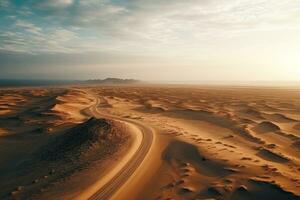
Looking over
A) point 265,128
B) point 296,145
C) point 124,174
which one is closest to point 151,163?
point 124,174

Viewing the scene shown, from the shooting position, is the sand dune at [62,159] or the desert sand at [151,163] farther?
the sand dune at [62,159]

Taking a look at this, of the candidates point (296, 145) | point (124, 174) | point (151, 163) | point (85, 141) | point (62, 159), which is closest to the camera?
point (124, 174)

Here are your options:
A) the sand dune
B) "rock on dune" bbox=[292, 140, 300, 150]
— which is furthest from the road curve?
"rock on dune" bbox=[292, 140, 300, 150]

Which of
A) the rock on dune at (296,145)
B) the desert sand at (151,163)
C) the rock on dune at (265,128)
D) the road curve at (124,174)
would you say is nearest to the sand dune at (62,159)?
the desert sand at (151,163)

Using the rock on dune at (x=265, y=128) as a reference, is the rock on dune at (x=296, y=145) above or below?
below

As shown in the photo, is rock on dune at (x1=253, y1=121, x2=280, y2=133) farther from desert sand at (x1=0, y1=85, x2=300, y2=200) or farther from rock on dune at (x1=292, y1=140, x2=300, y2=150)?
rock on dune at (x1=292, y1=140, x2=300, y2=150)

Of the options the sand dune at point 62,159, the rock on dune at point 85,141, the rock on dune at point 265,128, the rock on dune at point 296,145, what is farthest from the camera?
the rock on dune at point 265,128

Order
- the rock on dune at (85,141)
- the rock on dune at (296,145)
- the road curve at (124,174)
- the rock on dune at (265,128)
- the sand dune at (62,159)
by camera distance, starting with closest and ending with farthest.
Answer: the road curve at (124,174) → the sand dune at (62,159) → the rock on dune at (85,141) → the rock on dune at (296,145) → the rock on dune at (265,128)

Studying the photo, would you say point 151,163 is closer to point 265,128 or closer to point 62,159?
point 62,159

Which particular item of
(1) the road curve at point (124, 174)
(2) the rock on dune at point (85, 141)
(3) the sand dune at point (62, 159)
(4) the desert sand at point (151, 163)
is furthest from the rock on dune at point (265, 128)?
(2) the rock on dune at point (85, 141)

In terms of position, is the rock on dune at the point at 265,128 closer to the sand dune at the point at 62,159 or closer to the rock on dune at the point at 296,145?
the rock on dune at the point at 296,145

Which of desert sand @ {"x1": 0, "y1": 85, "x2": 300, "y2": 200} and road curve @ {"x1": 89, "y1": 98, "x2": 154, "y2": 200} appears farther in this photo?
desert sand @ {"x1": 0, "y1": 85, "x2": 300, "y2": 200}
